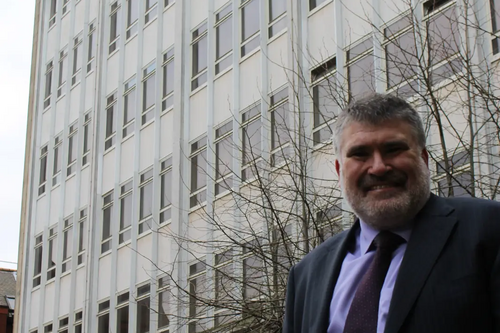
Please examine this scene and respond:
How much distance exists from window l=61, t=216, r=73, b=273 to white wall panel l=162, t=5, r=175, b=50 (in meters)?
6.98

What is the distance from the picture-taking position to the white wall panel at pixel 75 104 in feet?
108

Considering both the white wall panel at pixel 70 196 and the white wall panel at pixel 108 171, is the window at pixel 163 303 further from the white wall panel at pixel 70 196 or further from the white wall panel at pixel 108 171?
the white wall panel at pixel 70 196

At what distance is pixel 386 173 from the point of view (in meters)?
3.46

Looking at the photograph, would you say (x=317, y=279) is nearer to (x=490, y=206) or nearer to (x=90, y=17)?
(x=490, y=206)

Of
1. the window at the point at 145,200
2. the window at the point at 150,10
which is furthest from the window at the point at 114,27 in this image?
the window at the point at 145,200

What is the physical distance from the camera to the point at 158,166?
26.6 metres

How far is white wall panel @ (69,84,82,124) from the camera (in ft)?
108

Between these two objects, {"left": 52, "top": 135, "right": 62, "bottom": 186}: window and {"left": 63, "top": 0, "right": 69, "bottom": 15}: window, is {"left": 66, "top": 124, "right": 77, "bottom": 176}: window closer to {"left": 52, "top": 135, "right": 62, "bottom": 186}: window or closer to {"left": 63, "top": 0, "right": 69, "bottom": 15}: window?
{"left": 52, "top": 135, "right": 62, "bottom": 186}: window

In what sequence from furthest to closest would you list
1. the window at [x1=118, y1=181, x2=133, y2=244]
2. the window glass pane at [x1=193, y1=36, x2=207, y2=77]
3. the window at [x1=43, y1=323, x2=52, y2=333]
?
1. the window at [x1=43, y1=323, x2=52, y2=333]
2. the window at [x1=118, y1=181, x2=133, y2=244]
3. the window glass pane at [x1=193, y1=36, x2=207, y2=77]

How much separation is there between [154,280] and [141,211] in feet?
8.72

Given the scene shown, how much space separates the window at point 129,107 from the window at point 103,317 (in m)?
4.96

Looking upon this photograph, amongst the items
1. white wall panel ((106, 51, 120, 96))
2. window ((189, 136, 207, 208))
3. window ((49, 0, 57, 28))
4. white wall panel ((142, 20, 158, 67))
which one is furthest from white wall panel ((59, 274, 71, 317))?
window ((49, 0, 57, 28))

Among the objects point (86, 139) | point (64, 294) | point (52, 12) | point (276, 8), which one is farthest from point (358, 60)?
point (52, 12)

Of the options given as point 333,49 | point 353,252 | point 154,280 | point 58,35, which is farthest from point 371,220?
point 58,35
